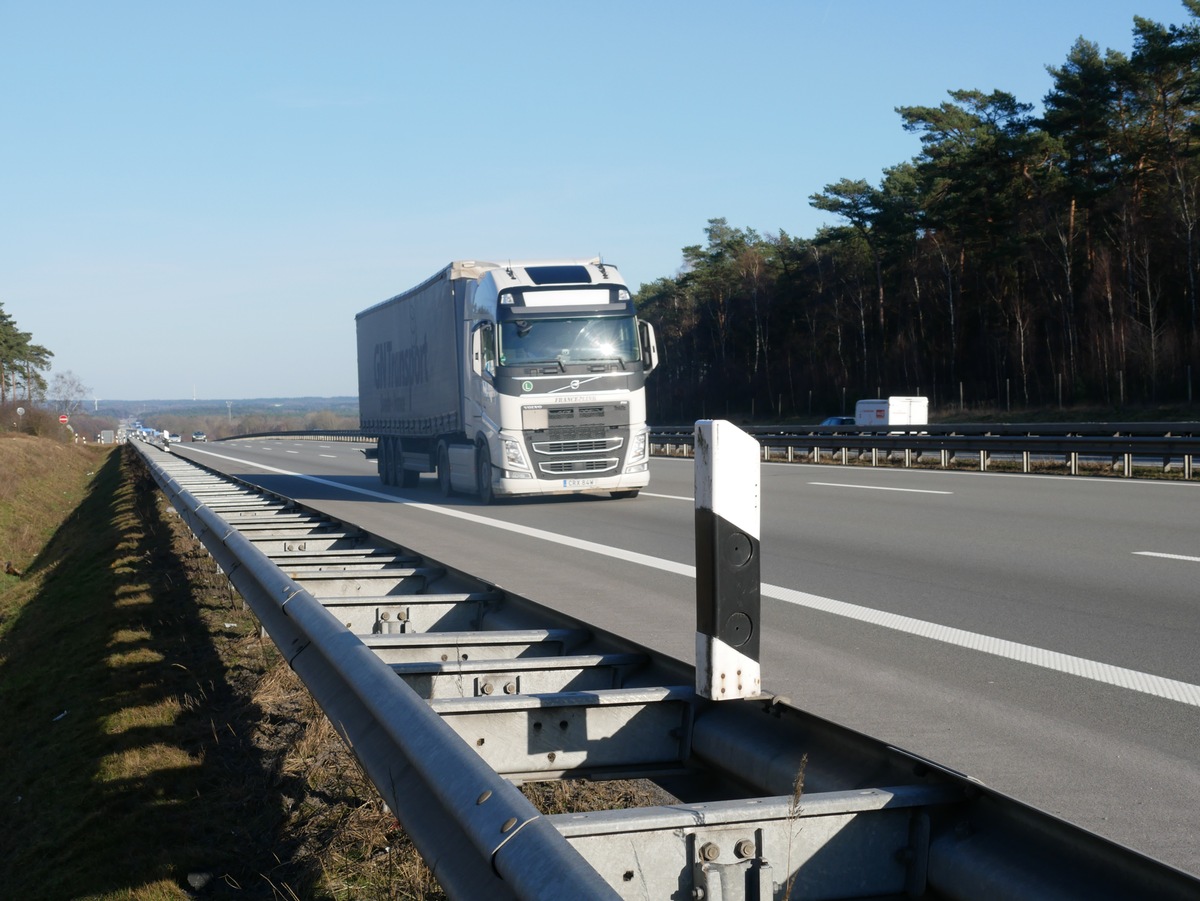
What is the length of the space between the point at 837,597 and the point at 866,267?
68605 millimetres

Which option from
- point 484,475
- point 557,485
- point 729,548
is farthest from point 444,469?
point 729,548

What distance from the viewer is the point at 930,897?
105 inches

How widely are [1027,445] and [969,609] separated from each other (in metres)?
15.6

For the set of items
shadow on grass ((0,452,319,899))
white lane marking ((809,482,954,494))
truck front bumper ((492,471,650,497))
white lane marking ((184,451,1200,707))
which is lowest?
shadow on grass ((0,452,319,899))

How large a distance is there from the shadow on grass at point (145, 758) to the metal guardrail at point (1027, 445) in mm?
15772

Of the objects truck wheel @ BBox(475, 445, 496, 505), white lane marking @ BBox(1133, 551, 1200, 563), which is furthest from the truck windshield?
white lane marking @ BBox(1133, 551, 1200, 563)

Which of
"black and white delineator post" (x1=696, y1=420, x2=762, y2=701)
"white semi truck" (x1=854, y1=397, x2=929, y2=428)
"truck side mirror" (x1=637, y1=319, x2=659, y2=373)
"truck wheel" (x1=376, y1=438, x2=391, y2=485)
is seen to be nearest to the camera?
"black and white delineator post" (x1=696, y1=420, x2=762, y2=701)

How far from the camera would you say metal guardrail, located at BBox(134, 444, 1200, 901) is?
2346 millimetres

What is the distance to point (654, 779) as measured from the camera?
3723 mm

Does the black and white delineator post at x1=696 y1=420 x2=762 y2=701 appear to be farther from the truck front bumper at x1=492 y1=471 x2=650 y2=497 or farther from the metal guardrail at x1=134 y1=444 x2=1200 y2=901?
the truck front bumper at x1=492 y1=471 x2=650 y2=497

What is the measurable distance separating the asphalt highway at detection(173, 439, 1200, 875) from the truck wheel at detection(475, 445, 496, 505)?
3.40 feet

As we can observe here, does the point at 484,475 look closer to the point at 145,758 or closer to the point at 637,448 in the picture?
the point at 637,448

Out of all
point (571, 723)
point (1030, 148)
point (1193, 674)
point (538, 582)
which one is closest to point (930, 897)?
point (571, 723)

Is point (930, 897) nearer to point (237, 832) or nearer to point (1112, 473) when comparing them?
point (237, 832)
